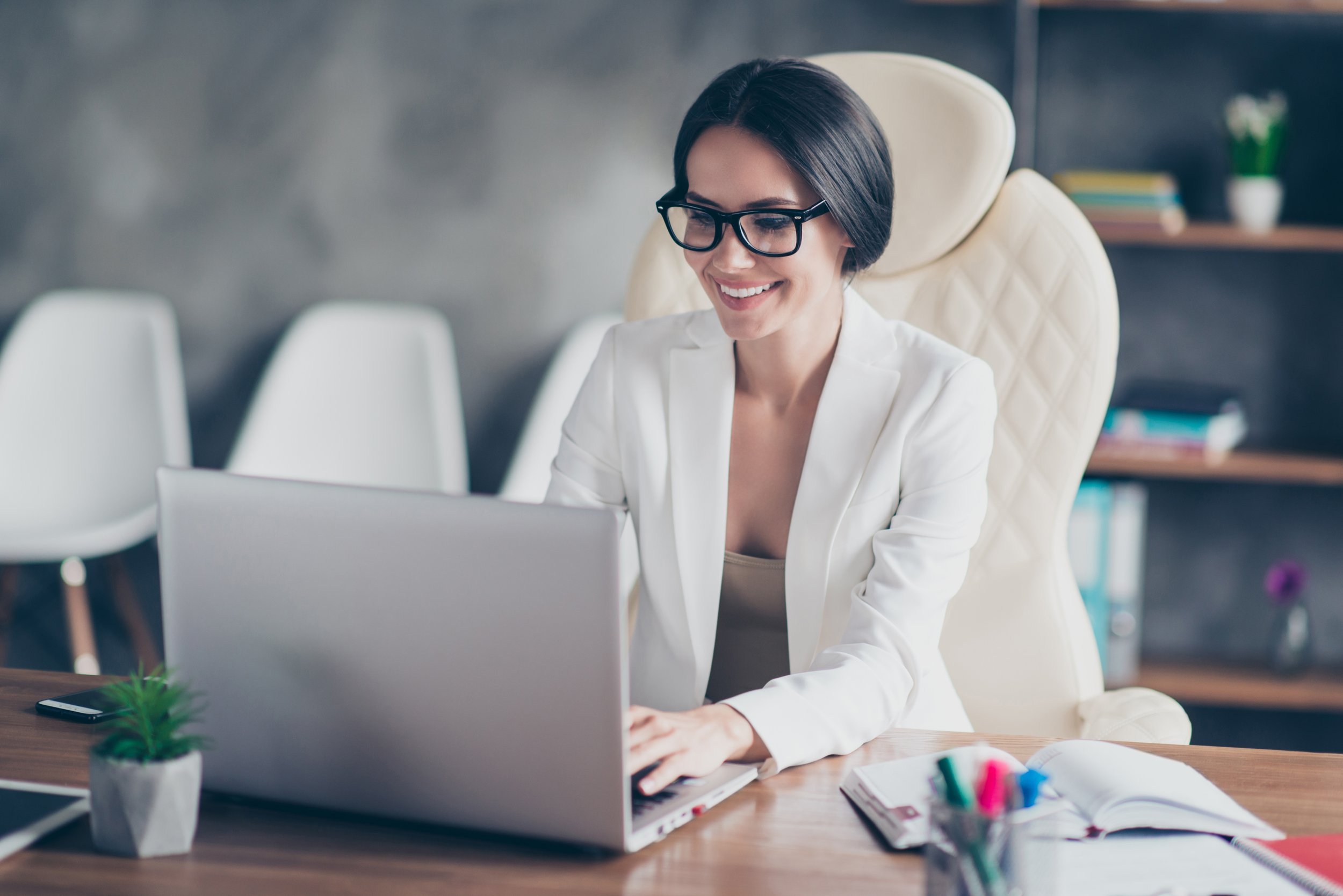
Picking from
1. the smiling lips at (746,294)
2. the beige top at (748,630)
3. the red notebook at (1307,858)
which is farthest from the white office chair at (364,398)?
the red notebook at (1307,858)

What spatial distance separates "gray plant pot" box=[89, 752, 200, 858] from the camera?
884mm

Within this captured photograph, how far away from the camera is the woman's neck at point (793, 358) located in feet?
4.99

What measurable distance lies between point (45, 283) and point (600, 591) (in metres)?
2.85

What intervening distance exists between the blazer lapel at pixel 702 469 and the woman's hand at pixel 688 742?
356 mm

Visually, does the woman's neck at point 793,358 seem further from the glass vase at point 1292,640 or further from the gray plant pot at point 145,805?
the glass vase at point 1292,640

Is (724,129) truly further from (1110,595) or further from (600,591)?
(1110,595)

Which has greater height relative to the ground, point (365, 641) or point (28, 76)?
point (28, 76)

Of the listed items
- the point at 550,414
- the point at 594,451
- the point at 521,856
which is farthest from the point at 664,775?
the point at 550,414

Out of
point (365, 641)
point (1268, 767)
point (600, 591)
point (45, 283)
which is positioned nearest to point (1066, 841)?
point (1268, 767)

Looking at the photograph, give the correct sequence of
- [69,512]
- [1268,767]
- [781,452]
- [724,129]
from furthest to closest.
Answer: [69,512]
[781,452]
[724,129]
[1268,767]

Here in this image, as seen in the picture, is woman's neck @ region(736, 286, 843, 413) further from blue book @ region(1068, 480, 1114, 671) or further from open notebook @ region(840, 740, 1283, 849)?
blue book @ region(1068, 480, 1114, 671)

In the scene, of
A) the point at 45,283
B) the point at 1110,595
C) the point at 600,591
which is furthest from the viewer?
the point at 45,283

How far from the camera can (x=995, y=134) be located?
1599 mm

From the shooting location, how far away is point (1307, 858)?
90 cm
